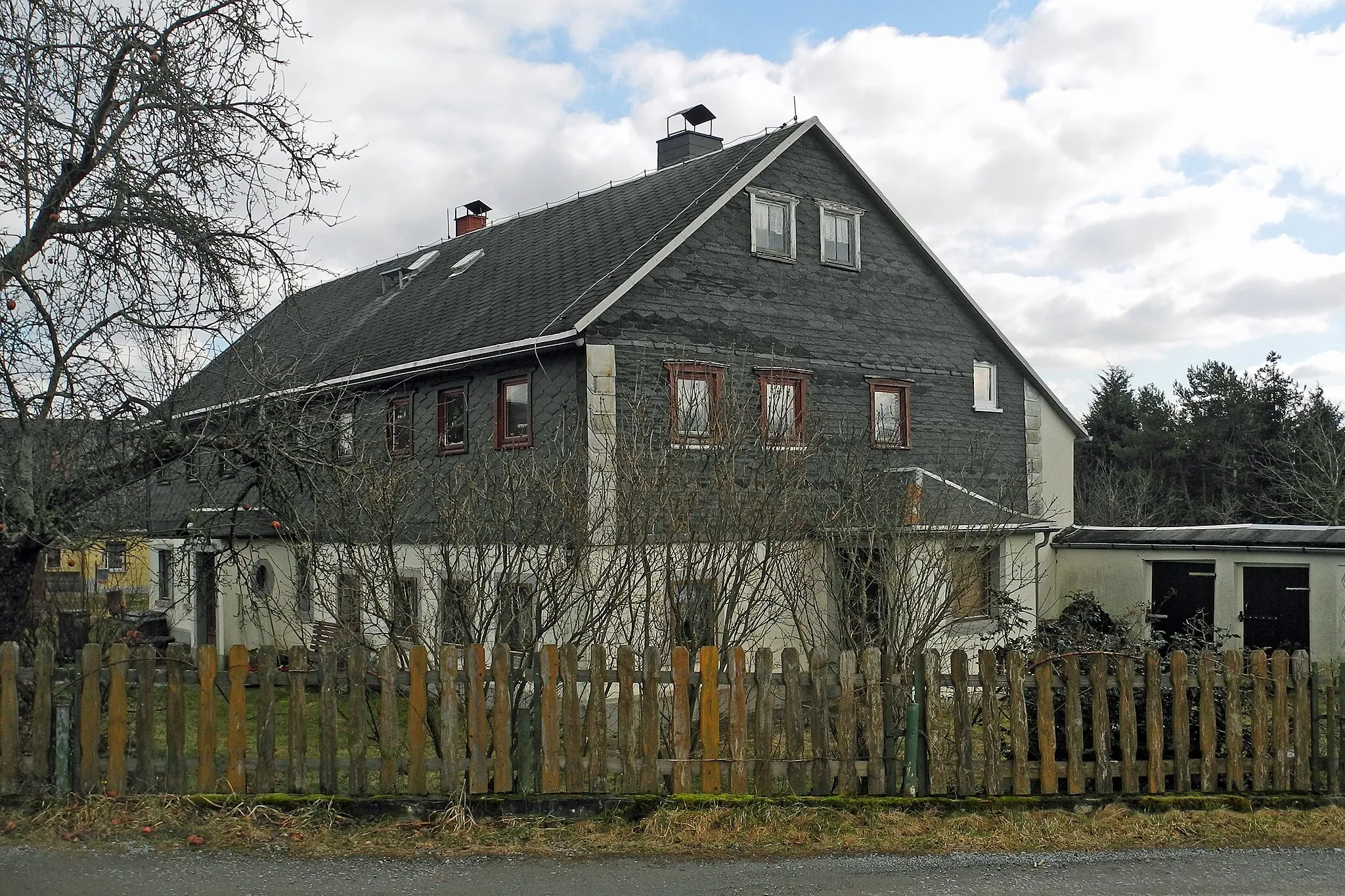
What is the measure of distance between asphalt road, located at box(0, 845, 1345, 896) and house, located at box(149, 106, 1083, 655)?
3940 millimetres

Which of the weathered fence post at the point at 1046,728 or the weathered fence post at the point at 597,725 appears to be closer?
the weathered fence post at the point at 597,725

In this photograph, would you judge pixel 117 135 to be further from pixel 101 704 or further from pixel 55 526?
pixel 101 704

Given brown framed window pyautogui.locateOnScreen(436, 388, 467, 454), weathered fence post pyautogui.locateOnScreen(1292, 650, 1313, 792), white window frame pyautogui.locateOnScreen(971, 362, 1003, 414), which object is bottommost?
weathered fence post pyautogui.locateOnScreen(1292, 650, 1313, 792)

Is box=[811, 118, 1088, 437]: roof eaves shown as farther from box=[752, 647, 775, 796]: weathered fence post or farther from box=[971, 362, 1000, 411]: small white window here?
box=[752, 647, 775, 796]: weathered fence post

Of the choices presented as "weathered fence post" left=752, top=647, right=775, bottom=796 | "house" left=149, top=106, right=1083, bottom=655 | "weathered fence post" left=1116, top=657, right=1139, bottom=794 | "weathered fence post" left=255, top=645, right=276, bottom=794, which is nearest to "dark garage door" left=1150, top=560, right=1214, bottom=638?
"house" left=149, top=106, right=1083, bottom=655

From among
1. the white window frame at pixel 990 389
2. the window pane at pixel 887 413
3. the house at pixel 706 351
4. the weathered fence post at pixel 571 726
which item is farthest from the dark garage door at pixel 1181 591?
the weathered fence post at pixel 571 726

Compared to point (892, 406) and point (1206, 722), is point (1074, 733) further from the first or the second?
point (892, 406)

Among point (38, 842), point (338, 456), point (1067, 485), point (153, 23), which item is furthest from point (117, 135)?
point (1067, 485)

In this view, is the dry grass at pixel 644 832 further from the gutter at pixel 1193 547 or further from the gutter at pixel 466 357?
the gutter at pixel 1193 547

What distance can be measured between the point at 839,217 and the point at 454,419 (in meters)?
6.95

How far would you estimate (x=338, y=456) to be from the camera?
1012cm

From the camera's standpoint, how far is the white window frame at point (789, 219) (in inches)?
728

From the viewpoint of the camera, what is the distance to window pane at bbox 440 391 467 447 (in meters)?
17.8

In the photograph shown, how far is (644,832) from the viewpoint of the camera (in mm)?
7672
